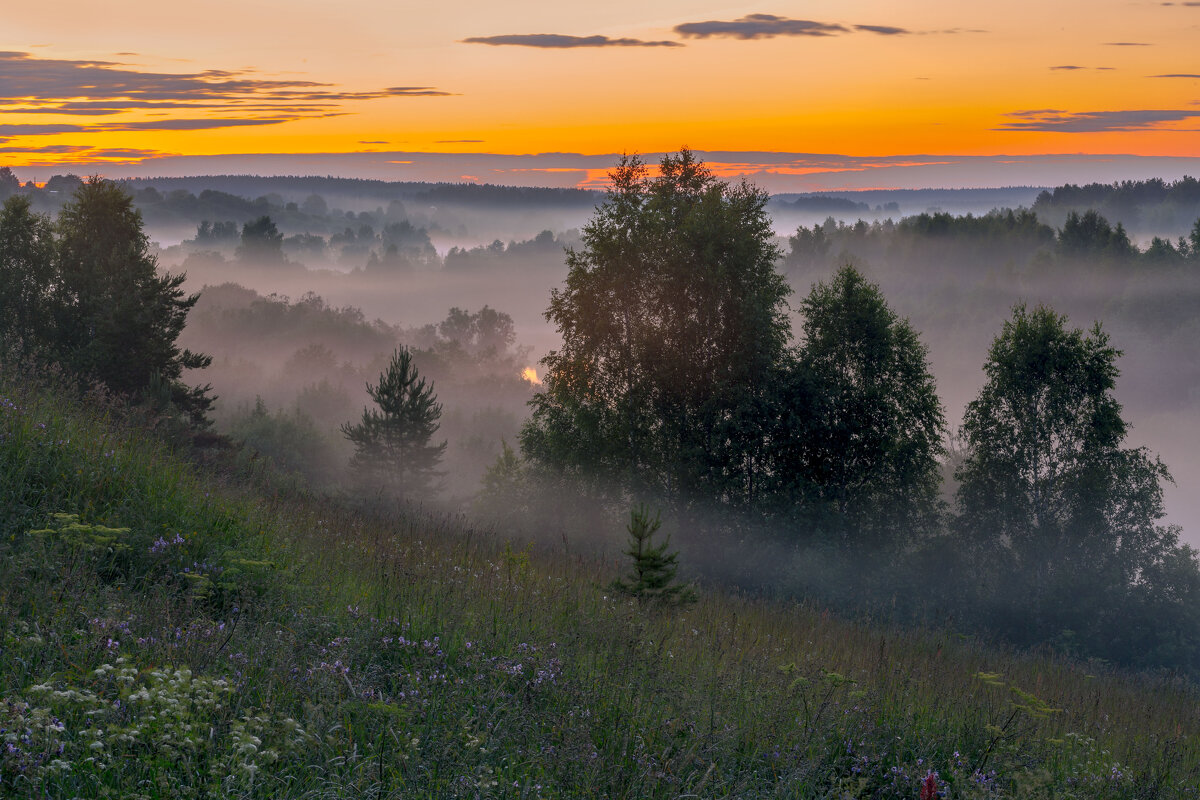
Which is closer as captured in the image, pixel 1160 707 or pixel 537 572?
pixel 537 572

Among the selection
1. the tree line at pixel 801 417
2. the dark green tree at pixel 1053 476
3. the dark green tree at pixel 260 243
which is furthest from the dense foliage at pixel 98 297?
the dark green tree at pixel 260 243

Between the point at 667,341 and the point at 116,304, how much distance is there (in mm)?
21776

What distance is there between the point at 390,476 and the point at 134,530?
39.2 m

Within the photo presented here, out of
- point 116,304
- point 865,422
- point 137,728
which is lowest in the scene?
point 865,422

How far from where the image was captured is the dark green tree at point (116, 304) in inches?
1294

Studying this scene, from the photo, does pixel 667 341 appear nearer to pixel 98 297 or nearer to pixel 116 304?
pixel 116 304

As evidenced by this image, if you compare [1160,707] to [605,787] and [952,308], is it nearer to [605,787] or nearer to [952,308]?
[605,787]

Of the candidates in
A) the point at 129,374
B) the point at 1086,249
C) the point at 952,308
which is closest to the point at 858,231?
the point at 952,308

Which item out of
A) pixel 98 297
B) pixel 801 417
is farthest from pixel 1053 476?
A: pixel 98 297

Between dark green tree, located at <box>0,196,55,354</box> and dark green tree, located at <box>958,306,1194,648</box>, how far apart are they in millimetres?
41671

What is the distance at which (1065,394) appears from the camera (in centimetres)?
3419

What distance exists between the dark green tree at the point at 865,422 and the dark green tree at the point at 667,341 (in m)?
1.79

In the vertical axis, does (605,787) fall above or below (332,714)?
below

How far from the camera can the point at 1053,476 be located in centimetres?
3475
